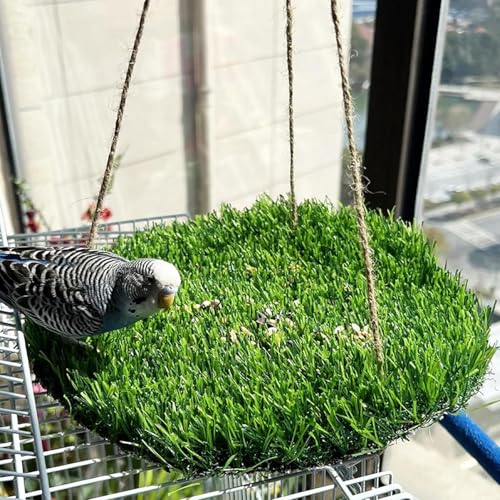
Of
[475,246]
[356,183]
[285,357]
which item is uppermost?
[356,183]

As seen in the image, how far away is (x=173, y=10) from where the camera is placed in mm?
1353

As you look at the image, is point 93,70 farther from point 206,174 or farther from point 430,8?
point 430,8

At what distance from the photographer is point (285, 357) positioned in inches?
22.5

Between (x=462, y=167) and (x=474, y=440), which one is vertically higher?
(x=462, y=167)

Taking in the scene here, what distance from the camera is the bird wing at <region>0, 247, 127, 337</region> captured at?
0.55 m

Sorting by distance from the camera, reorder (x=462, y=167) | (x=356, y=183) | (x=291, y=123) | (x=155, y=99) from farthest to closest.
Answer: (x=155, y=99)
(x=462, y=167)
(x=291, y=123)
(x=356, y=183)

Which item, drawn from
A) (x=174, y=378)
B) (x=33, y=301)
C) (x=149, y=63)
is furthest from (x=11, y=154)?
(x=174, y=378)

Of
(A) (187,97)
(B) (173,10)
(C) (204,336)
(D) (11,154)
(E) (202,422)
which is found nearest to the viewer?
(E) (202,422)

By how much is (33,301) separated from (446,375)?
0.38 meters

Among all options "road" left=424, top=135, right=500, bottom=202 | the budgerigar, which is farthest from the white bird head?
"road" left=424, top=135, right=500, bottom=202

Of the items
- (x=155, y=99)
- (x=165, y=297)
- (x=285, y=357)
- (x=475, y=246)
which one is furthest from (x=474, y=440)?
(x=155, y=99)

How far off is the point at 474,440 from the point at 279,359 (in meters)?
0.22

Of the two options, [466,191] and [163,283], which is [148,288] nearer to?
[163,283]

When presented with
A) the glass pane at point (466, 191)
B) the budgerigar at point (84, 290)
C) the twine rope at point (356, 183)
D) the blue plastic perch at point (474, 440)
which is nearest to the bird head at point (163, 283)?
the budgerigar at point (84, 290)
